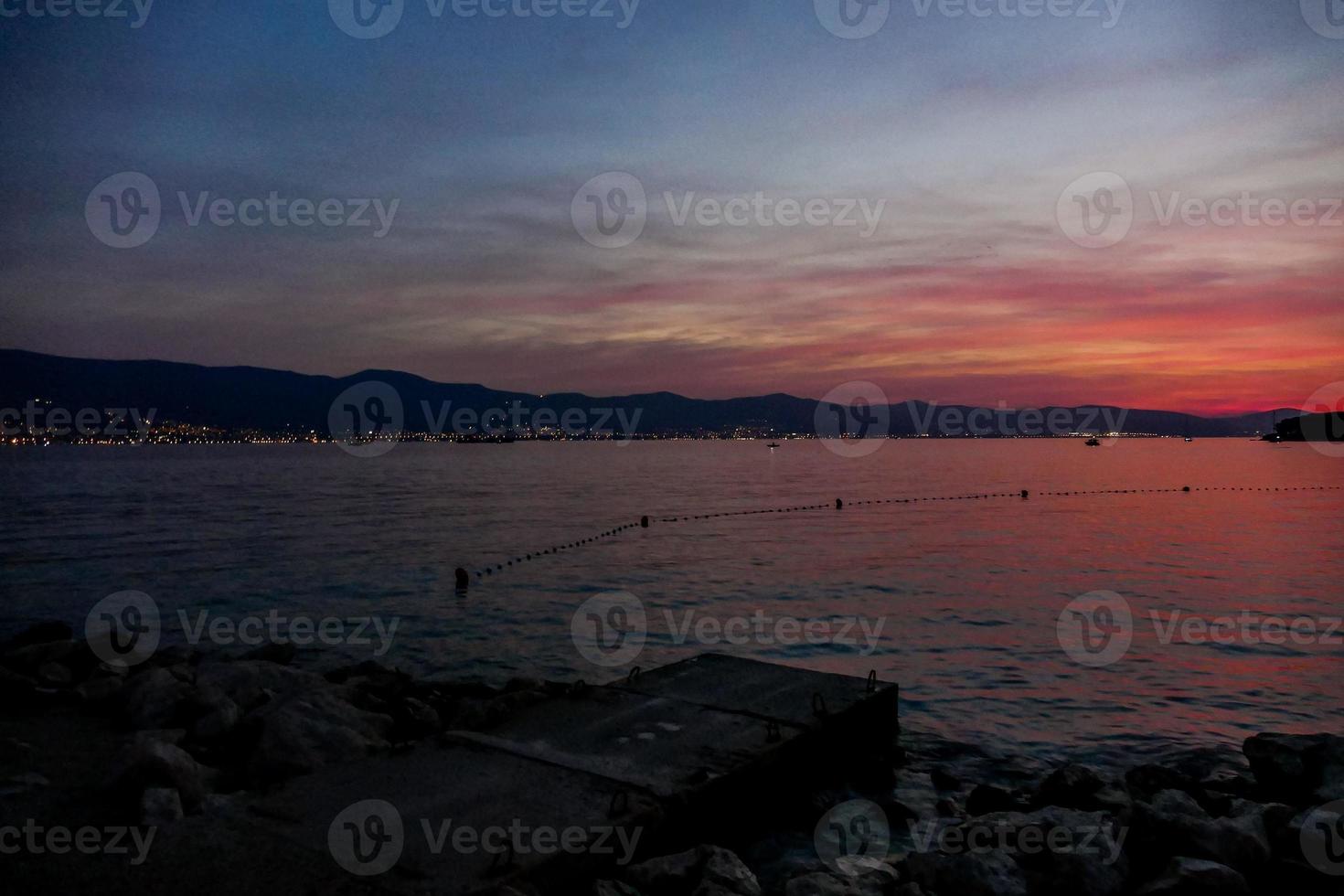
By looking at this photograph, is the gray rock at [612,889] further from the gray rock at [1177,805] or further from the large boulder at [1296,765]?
the large boulder at [1296,765]

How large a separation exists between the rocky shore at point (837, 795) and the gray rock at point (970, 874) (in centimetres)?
2

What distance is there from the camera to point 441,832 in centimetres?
760

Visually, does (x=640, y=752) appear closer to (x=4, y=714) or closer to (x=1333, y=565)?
(x=4, y=714)

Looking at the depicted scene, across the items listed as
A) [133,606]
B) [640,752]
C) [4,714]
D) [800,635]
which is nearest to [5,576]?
[133,606]
